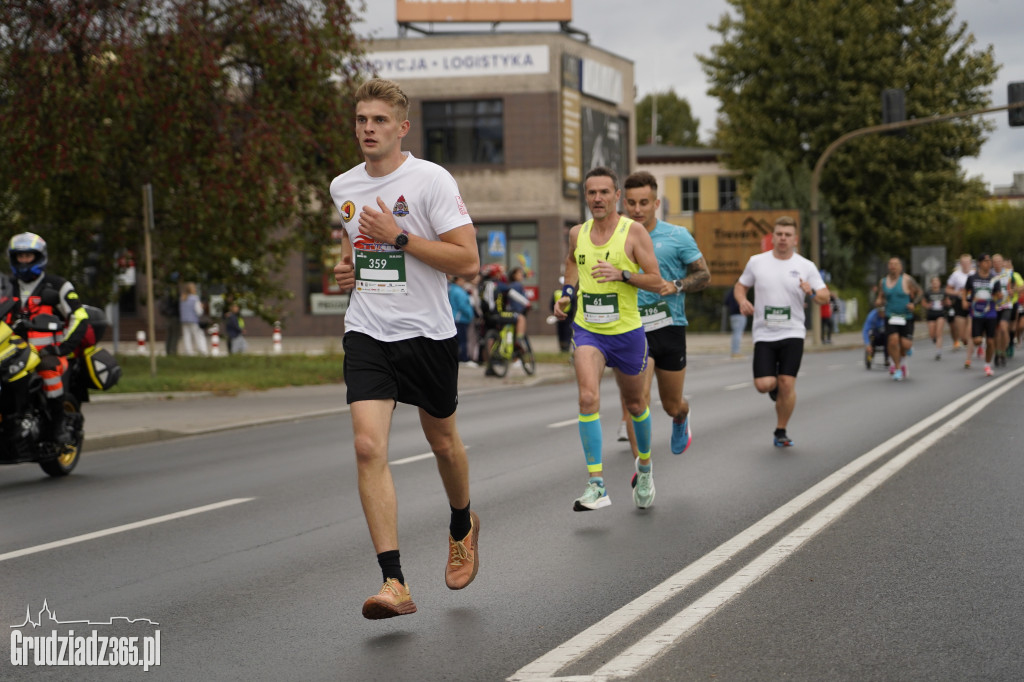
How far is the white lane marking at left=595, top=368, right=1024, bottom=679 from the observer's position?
4828mm

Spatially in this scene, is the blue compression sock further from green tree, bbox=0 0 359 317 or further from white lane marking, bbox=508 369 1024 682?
green tree, bbox=0 0 359 317

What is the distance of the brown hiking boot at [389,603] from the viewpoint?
521 cm

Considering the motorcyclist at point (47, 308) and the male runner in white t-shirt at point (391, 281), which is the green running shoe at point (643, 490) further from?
the motorcyclist at point (47, 308)

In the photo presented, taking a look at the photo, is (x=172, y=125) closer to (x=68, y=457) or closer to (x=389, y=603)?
(x=68, y=457)

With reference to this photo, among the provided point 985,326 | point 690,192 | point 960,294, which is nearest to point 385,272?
point 985,326

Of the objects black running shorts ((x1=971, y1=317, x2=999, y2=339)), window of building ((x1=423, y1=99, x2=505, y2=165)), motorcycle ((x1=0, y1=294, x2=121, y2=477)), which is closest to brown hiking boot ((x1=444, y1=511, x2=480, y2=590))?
motorcycle ((x1=0, y1=294, x2=121, y2=477))

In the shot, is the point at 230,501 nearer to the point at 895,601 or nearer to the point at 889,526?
the point at 889,526

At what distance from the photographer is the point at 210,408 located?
17438 millimetres

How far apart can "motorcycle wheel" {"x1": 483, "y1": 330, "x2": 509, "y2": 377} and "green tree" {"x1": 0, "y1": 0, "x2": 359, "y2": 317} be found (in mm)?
3926

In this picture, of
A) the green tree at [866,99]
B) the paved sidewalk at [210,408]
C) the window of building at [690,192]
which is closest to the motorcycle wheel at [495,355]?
the paved sidewalk at [210,408]

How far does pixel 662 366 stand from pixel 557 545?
8.65ft

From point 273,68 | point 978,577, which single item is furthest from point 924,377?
point 978,577

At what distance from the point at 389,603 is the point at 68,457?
6632 mm

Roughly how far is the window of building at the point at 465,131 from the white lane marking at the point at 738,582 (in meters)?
35.4
